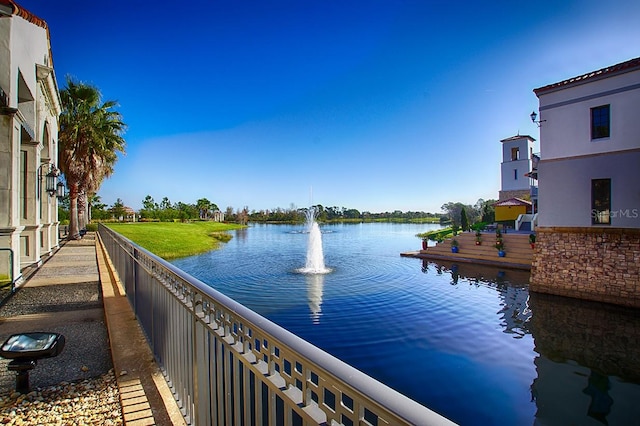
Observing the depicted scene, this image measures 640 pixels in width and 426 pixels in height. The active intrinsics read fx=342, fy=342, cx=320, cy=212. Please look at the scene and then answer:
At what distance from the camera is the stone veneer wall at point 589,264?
11383 mm

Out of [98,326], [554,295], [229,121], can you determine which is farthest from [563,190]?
[229,121]

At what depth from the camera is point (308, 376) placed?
110 centimetres

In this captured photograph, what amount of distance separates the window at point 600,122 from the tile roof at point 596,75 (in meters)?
1.11

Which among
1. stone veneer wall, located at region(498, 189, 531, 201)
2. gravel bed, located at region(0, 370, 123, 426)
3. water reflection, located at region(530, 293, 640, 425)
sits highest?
stone veneer wall, located at region(498, 189, 531, 201)

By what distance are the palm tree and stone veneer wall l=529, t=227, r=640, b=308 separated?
79.2 ft

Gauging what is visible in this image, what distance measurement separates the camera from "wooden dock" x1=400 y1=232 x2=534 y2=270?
1800cm

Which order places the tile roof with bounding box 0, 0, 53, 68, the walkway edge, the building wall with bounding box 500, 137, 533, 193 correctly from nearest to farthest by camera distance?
the walkway edge → the tile roof with bounding box 0, 0, 53, 68 → the building wall with bounding box 500, 137, 533, 193

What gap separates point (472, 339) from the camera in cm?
791

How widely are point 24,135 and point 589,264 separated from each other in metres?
18.8

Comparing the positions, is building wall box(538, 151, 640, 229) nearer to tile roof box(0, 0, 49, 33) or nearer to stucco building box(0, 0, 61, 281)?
→ stucco building box(0, 0, 61, 281)

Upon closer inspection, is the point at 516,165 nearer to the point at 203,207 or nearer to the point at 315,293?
the point at 315,293

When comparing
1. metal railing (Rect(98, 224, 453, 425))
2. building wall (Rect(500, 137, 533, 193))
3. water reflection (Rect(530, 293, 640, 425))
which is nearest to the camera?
metal railing (Rect(98, 224, 453, 425))

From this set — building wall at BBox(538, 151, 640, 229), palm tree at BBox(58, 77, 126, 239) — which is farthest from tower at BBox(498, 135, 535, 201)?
palm tree at BBox(58, 77, 126, 239)

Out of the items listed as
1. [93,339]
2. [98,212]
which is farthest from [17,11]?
[98,212]
